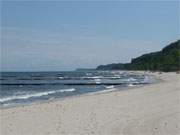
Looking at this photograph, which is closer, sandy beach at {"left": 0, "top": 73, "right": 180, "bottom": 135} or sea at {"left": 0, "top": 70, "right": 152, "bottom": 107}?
sandy beach at {"left": 0, "top": 73, "right": 180, "bottom": 135}

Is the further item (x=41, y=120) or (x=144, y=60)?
(x=144, y=60)

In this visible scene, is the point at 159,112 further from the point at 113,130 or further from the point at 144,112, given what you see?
the point at 113,130

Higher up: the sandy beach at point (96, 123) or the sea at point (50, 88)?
the sandy beach at point (96, 123)

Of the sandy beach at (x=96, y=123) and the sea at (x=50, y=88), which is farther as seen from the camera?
the sea at (x=50, y=88)

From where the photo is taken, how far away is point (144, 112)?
15.9 m

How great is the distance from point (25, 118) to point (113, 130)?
178 inches

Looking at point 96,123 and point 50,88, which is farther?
point 50,88

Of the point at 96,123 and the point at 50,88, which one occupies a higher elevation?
the point at 96,123

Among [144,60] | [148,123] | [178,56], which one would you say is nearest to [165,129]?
[148,123]

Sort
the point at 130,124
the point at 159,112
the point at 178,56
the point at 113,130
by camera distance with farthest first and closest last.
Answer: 1. the point at 178,56
2. the point at 159,112
3. the point at 130,124
4. the point at 113,130

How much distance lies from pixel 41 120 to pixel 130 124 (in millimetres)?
3296

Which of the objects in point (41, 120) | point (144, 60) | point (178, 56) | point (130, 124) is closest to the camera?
point (130, 124)

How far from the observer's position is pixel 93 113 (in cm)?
1580

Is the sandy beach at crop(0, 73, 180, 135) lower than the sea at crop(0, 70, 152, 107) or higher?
higher
